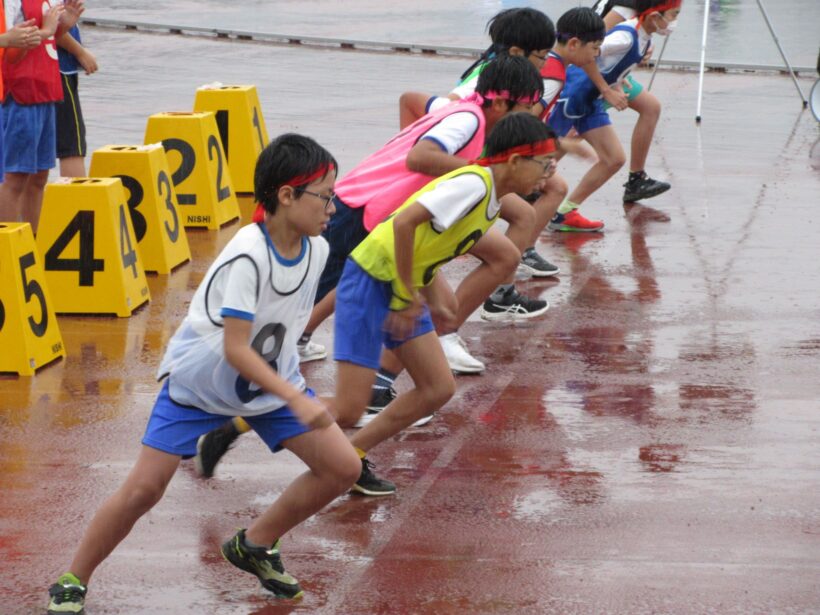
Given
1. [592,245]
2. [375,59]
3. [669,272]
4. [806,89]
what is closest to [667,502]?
[669,272]

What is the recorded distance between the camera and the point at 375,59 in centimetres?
1956

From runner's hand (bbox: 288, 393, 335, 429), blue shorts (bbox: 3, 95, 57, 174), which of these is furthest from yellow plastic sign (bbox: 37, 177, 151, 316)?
runner's hand (bbox: 288, 393, 335, 429)

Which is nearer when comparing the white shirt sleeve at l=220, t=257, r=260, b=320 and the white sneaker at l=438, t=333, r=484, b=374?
the white shirt sleeve at l=220, t=257, r=260, b=320

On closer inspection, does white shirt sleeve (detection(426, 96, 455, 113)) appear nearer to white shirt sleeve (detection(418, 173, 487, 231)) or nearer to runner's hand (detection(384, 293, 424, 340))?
white shirt sleeve (detection(418, 173, 487, 231))

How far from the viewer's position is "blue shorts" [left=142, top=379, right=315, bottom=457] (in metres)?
4.49

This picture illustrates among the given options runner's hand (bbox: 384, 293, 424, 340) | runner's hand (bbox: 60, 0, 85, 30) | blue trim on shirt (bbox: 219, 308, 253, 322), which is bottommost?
runner's hand (bbox: 384, 293, 424, 340)

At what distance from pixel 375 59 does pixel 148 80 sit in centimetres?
353

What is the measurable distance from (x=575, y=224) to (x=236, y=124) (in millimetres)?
2991

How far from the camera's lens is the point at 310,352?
7508mm

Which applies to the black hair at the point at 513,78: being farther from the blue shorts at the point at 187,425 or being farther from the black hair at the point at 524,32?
the blue shorts at the point at 187,425

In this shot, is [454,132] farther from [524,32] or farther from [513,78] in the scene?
[524,32]

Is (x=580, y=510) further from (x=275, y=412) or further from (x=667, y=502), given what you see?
(x=275, y=412)

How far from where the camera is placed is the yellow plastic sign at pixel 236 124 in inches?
458

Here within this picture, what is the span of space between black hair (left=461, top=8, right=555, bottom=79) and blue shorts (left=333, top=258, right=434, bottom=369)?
1.99 metres
